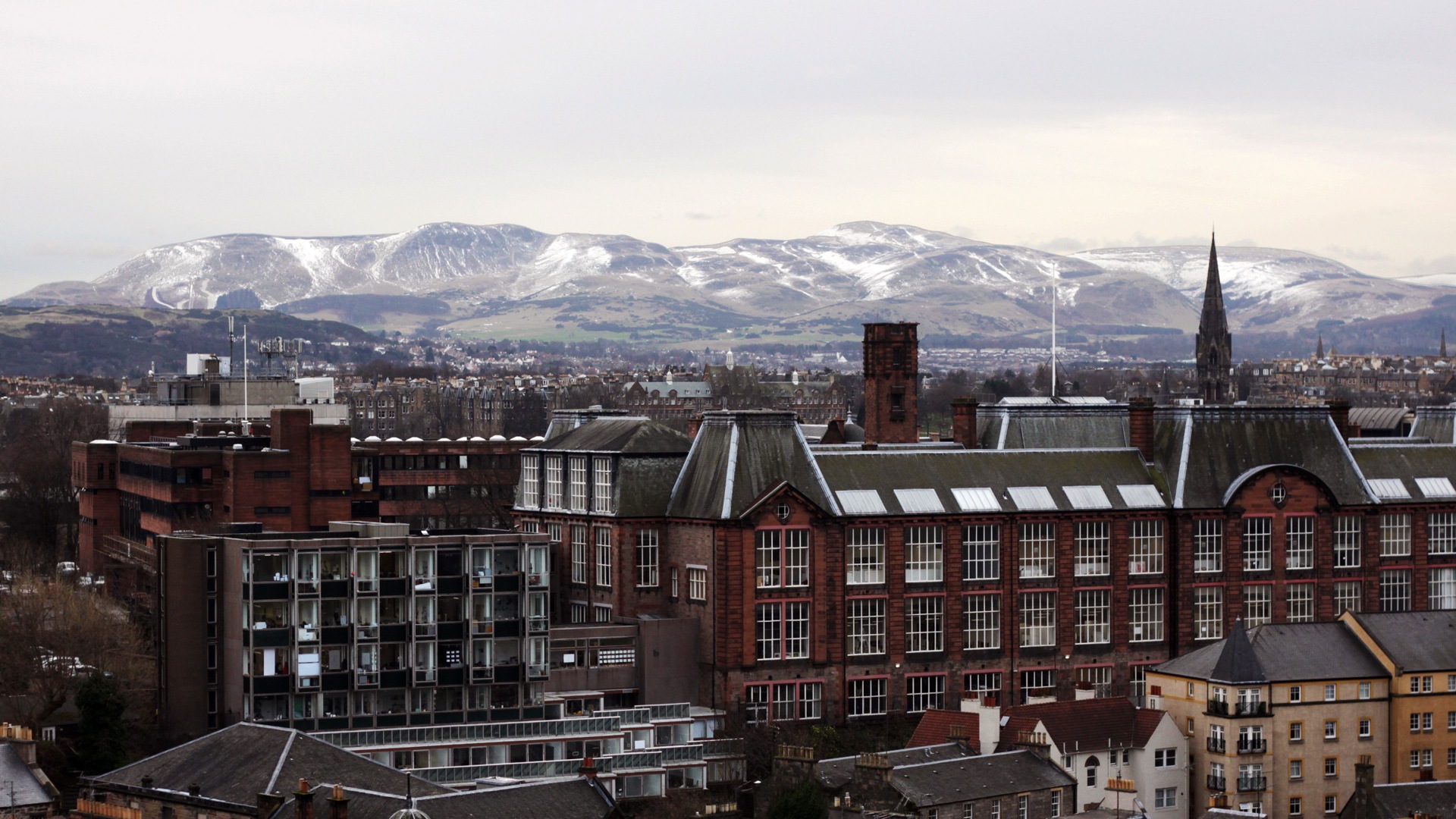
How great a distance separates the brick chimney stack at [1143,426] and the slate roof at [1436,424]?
25341 millimetres

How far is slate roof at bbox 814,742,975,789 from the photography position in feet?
315

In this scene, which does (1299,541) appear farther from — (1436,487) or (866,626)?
(866,626)

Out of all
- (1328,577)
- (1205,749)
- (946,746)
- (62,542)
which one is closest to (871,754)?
(946,746)

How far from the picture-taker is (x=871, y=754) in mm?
94375

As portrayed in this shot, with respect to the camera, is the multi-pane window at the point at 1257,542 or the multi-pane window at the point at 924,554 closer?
the multi-pane window at the point at 924,554

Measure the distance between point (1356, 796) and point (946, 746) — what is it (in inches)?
667

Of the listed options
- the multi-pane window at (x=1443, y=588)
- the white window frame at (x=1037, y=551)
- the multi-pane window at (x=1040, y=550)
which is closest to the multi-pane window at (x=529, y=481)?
the white window frame at (x=1037, y=551)

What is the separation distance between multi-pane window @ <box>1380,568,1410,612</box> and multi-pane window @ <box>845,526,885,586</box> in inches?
1236

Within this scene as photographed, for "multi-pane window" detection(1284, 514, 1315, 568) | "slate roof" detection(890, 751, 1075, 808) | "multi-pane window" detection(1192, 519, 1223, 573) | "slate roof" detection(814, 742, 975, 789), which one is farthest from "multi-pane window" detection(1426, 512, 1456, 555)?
"slate roof" detection(814, 742, 975, 789)

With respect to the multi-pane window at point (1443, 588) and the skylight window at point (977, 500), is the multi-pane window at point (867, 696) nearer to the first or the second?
the skylight window at point (977, 500)

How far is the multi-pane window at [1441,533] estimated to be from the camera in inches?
5207

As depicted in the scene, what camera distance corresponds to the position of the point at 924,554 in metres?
120

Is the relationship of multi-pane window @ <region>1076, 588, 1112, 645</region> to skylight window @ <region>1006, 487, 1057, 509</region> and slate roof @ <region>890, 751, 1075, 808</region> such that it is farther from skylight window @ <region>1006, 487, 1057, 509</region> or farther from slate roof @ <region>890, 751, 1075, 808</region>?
slate roof @ <region>890, 751, 1075, 808</region>

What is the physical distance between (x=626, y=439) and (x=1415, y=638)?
132 feet
